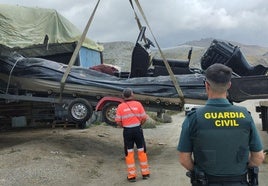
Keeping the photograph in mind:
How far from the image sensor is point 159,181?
338 inches

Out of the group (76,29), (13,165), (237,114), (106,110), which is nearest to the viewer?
(237,114)

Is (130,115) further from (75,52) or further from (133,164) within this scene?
(75,52)

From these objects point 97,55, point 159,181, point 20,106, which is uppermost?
point 97,55

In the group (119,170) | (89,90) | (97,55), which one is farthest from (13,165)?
(97,55)

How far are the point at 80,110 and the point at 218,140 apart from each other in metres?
7.73

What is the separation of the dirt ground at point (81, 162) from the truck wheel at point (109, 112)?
36.5 inches

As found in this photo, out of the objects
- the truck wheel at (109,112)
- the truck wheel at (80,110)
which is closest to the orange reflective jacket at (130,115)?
the truck wheel at (109,112)

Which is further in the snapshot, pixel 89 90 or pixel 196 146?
pixel 89 90

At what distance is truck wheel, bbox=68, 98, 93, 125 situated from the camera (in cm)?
1092

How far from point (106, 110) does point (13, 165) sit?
2.62m

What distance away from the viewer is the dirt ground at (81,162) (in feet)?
27.9

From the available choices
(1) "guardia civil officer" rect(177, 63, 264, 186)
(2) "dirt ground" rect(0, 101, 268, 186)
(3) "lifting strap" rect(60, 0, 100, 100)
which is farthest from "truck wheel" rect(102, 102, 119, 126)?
(1) "guardia civil officer" rect(177, 63, 264, 186)

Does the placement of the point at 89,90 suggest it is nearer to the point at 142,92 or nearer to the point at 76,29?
the point at 142,92

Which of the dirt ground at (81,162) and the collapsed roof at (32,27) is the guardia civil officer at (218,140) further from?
the collapsed roof at (32,27)
